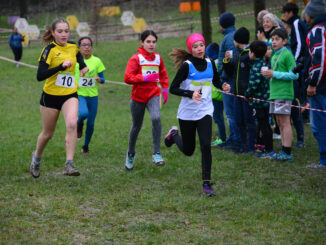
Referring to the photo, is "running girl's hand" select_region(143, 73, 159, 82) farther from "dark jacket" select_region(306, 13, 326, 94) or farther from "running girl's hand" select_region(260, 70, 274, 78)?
"dark jacket" select_region(306, 13, 326, 94)

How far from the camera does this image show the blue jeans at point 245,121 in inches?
340

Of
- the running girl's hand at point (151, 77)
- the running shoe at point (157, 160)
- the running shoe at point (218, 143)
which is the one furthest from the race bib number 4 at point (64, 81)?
the running shoe at point (218, 143)

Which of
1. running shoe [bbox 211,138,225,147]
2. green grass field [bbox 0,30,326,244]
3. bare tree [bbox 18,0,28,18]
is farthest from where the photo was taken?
bare tree [bbox 18,0,28,18]

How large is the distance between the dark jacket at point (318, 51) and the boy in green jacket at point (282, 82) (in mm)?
628

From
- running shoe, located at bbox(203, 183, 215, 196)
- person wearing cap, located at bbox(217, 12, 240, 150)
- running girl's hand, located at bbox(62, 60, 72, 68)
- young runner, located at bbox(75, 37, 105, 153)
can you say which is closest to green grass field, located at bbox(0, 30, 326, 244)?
running shoe, located at bbox(203, 183, 215, 196)

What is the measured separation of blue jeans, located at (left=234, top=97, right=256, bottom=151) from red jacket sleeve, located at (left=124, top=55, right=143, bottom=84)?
2181 mm

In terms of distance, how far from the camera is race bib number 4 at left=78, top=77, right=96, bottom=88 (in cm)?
870

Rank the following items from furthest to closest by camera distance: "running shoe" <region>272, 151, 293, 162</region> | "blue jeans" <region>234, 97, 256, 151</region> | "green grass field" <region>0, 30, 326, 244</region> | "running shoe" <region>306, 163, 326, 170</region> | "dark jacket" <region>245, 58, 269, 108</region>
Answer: "blue jeans" <region>234, 97, 256, 151</region>, "dark jacket" <region>245, 58, 269, 108</region>, "running shoe" <region>272, 151, 293, 162</region>, "running shoe" <region>306, 163, 326, 170</region>, "green grass field" <region>0, 30, 326, 244</region>

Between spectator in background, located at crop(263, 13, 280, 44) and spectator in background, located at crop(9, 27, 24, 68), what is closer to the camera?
spectator in background, located at crop(263, 13, 280, 44)

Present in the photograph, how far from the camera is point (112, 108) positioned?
53.2 feet

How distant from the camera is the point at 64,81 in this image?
259 inches

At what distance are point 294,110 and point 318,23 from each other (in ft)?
8.36

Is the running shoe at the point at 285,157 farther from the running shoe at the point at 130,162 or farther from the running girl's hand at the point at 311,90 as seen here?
the running shoe at the point at 130,162

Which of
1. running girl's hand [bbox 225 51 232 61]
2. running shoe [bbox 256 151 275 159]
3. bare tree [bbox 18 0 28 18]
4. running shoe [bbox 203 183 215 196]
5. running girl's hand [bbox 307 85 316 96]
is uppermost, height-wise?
bare tree [bbox 18 0 28 18]
